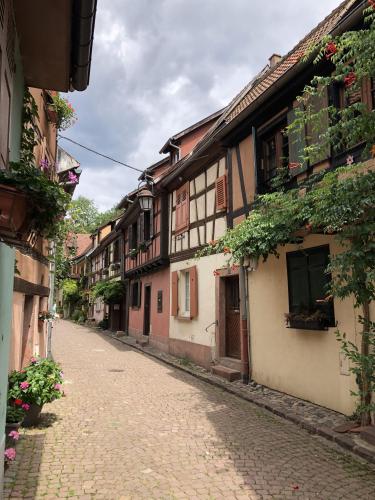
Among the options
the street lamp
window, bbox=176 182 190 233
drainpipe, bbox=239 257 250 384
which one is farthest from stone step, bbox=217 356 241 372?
the street lamp

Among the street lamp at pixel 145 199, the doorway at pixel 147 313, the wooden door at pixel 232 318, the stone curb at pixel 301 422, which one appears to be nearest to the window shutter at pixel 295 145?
the wooden door at pixel 232 318

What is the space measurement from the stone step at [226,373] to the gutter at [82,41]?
621 centimetres

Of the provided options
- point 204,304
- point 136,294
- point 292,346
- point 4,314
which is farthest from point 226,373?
point 136,294

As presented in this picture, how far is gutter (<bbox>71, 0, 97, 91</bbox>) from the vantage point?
330 cm

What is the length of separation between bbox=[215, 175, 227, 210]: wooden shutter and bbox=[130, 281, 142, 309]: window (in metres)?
8.89

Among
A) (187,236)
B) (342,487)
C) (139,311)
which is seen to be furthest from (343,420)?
(139,311)

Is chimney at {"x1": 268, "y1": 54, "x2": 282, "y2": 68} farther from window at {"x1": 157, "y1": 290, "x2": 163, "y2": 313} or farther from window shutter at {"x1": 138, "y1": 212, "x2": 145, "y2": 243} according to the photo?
window at {"x1": 157, "y1": 290, "x2": 163, "y2": 313}

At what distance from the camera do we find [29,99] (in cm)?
455

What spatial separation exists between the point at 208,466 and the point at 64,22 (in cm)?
447

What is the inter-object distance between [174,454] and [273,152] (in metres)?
5.87

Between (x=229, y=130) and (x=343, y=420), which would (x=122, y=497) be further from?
(x=229, y=130)

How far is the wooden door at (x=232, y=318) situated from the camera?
943 cm

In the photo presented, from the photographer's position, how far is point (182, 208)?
12484mm

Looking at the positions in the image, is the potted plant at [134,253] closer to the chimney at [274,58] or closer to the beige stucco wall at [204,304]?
the beige stucco wall at [204,304]
